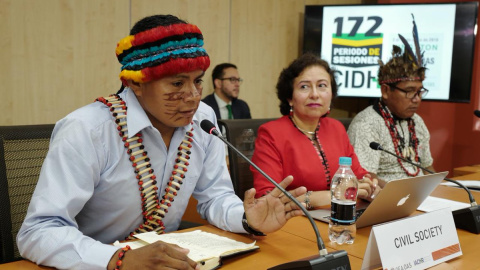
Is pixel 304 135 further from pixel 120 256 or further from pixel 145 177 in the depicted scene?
pixel 120 256

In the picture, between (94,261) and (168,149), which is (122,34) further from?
(94,261)

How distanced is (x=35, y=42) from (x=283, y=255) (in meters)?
2.90

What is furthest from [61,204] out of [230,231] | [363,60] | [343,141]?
[363,60]

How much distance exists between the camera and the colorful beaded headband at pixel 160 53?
126cm

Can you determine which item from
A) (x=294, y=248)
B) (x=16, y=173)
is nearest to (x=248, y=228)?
(x=294, y=248)

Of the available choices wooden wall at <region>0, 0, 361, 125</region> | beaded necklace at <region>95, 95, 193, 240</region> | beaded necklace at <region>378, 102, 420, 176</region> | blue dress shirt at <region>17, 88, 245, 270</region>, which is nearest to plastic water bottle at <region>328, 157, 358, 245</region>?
blue dress shirt at <region>17, 88, 245, 270</region>

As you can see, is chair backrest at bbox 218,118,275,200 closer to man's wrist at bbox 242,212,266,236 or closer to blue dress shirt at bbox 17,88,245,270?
blue dress shirt at bbox 17,88,245,270

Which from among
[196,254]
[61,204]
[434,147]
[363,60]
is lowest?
[434,147]

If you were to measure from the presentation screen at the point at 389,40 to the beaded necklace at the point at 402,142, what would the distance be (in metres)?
1.90

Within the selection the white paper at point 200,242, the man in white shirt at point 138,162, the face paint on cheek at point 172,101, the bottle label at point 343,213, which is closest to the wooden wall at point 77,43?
the man in white shirt at point 138,162

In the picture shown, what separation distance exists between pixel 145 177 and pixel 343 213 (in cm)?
57

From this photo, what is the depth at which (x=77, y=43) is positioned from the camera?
3613mm

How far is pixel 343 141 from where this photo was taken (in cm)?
222

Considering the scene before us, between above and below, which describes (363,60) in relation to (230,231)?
above
